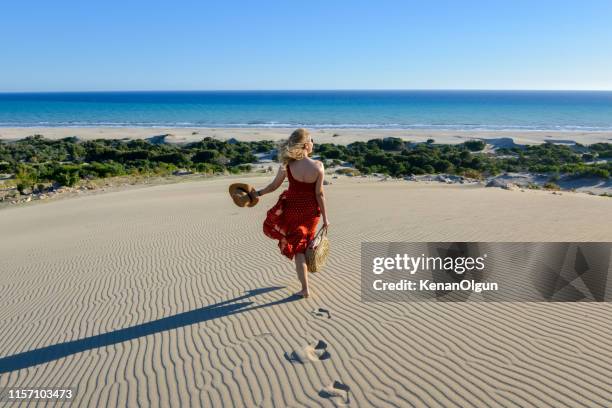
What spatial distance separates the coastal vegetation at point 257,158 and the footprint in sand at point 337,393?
54.6 feet

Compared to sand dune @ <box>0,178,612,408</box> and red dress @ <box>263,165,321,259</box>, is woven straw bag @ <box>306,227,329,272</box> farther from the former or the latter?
sand dune @ <box>0,178,612,408</box>

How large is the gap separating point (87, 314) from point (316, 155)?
22.6 m

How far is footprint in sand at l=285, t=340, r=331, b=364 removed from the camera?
4340mm

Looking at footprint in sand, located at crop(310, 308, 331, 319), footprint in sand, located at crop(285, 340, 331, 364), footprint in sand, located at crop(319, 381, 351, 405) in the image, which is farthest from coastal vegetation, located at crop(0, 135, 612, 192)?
footprint in sand, located at crop(319, 381, 351, 405)

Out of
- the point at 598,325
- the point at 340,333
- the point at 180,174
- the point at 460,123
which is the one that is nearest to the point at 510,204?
the point at 598,325

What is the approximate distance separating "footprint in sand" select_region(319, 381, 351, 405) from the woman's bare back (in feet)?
6.86

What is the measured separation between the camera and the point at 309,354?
4434 millimetres

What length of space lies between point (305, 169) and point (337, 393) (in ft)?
7.39

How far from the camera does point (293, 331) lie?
16.1 ft

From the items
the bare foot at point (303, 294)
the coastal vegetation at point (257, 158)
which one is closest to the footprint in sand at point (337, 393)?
the bare foot at point (303, 294)

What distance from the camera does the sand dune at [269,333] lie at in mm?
A: 3845

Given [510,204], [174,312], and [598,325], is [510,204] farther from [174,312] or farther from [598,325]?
[174,312]

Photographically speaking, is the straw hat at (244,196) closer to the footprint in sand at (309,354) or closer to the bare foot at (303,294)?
the bare foot at (303,294)

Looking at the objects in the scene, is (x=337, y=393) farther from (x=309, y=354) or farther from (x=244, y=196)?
(x=244, y=196)
